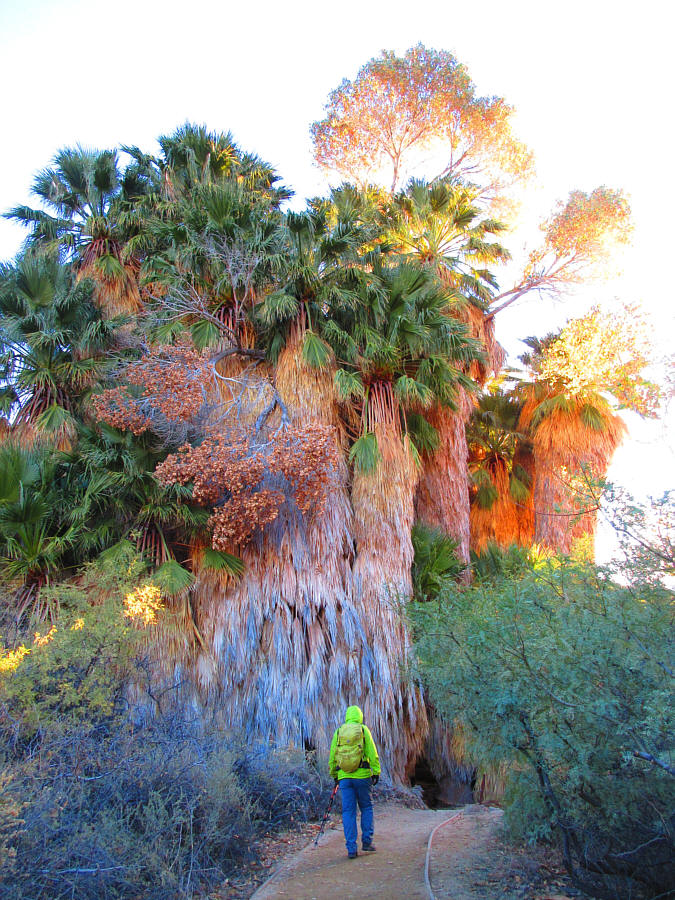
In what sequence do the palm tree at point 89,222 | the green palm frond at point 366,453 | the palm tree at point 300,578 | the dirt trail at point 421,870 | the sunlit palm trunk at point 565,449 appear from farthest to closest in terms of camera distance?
the sunlit palm trunk at point 565,449 → the palm tree at point 89,222 → the green palm frond at point 366,453 → the palm tree at point 300,578 → the dirt trail at point 421,870

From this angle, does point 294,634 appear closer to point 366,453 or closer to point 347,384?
point 366,453

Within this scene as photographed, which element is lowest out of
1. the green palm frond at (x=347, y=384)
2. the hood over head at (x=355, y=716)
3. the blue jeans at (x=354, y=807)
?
the blue jeans at (x=354, y=807)

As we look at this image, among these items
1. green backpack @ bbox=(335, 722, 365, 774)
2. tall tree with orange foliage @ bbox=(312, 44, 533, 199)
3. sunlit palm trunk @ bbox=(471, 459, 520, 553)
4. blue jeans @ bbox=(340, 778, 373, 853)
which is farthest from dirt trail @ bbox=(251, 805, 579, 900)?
tall tree with orange foliage @ bbox=(312, 44, 533, 199)

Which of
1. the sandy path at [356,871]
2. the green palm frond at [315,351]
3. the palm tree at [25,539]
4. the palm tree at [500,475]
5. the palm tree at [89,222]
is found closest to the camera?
the sandy path at [356,871]

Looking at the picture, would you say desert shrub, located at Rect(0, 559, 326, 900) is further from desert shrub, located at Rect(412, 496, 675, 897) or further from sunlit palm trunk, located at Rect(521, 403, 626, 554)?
sunlit palm trunk, located at Rect(521, 403, 626, 554)

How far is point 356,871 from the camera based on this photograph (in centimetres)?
683

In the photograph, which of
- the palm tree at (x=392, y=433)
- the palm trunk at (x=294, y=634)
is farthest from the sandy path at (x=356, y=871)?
the palm tree at (x=392, y=433)

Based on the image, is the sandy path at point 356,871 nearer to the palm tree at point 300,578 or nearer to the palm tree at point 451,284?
the palm tree at point 300,578

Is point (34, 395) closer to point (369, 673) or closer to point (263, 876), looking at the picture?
point (369, 673)

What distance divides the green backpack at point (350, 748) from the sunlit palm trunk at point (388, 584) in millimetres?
3086

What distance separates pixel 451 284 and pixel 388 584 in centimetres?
860

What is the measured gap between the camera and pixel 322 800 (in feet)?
31.9

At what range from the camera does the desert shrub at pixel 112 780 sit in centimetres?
527

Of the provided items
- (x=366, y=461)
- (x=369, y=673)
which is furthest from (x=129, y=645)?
(x=366, y=461)
